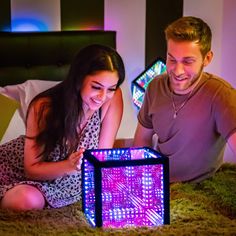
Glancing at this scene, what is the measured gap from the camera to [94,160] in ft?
5.42

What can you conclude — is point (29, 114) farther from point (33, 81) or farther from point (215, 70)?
point (215, 70)

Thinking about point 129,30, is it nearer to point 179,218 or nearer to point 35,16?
point 35,16

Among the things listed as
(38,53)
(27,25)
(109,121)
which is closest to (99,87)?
(109,121)

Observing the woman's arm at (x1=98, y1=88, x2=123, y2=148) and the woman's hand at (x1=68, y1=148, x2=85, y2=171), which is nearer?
the woman's hand at (x1=68, y1=148, x2=85, y2=171)

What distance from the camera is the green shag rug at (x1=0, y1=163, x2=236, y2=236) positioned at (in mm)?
1613

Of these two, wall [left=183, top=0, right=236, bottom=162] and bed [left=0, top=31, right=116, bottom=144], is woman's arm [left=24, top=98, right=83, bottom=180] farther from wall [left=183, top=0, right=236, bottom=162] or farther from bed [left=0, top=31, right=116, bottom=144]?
wall [left=183, top=0, right=236, bottom=162]

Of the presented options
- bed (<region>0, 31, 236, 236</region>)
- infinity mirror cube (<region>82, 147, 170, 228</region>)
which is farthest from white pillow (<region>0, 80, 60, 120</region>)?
infinity mirror cube (<region>82, 147, 170, 228</region>)

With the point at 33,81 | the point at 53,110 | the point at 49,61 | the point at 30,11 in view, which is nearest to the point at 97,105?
the point at 53,110

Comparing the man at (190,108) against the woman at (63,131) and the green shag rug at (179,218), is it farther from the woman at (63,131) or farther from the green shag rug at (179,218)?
the woman at (63,131)

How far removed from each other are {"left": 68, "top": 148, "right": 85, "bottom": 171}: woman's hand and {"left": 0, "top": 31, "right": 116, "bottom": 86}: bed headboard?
3.67ft

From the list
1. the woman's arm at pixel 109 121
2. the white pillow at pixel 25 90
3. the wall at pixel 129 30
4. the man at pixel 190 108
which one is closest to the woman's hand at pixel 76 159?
the woman's arm at pixel 109 121

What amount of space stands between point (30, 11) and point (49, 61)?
32cm

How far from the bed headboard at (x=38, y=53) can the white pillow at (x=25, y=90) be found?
0.55 ft

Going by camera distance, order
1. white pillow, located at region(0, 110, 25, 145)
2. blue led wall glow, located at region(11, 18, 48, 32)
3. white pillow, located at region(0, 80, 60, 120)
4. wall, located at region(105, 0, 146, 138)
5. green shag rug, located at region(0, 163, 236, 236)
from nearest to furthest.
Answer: green shag rug, located at region(0, 163, 236, 236) < white pillow, located at region(0, 110, 25, 145) < white pillow, located at region(0, 80, 60, 120) < blue led wall glow, located at region(11, 18, 48, 32) < wall, located at region(105, 0, 146, 138)
